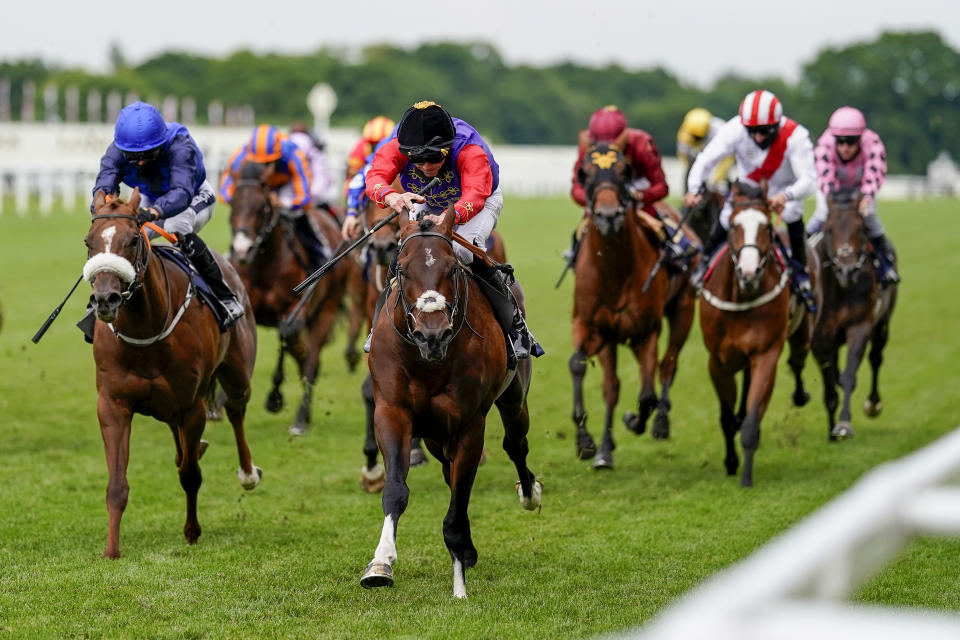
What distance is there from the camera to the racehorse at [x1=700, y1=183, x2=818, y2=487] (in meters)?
8.92

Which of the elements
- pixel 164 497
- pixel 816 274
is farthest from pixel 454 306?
pixel 816 274

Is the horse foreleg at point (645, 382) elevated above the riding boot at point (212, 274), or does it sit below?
below

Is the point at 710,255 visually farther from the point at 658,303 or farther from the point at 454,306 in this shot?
the point at 454,306

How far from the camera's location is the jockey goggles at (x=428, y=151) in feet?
21.6

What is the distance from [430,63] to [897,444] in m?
112

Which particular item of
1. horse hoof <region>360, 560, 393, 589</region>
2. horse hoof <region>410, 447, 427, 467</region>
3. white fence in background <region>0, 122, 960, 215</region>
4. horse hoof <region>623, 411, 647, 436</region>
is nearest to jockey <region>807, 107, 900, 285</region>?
horse hoof <region>623, 411, 647, 436</region>

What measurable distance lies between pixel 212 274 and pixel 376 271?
6.72ft

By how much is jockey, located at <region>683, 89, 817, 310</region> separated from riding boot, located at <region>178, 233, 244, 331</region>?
332 centimetres

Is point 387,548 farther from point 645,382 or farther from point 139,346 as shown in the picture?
point 645,382

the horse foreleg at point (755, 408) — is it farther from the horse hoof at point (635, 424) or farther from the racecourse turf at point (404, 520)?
the horse hoof at point (635, 424)

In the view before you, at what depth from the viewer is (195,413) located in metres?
7.31

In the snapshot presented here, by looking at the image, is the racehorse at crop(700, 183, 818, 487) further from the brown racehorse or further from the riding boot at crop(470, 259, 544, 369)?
the brown racehorse

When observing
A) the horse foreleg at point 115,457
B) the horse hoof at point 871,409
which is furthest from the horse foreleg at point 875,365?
the horse foreleg at point 115,457

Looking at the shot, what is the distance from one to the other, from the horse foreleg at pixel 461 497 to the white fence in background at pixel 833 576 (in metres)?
4.08
